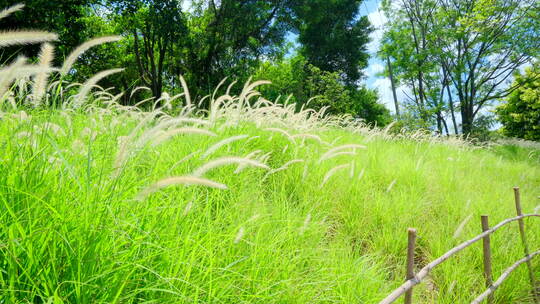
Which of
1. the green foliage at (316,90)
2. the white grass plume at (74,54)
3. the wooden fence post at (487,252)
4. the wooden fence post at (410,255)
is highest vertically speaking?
the green foliage at (316,90)

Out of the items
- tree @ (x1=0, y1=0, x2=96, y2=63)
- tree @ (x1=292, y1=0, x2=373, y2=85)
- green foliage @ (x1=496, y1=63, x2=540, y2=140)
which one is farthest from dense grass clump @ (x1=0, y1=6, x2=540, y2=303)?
green foliage @ (x1=496, y1=63, x2=540, y2=140)

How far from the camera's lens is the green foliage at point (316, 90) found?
54.8 ft

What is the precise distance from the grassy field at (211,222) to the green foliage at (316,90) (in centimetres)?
1251

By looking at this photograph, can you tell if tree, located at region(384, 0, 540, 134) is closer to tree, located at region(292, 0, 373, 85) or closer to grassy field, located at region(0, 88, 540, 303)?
tree, located at region(292, 0, 373, 85)

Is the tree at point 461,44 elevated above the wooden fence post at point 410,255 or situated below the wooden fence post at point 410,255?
above

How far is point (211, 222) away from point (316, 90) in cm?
1774

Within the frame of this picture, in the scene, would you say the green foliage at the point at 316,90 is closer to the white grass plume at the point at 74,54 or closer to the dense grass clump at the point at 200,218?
the dense grass clump at the point at 200,218

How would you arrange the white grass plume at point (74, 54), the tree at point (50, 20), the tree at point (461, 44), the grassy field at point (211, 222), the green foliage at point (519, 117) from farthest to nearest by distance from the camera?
the green foliage at point (519, 117), the tree at point (461, 44), the tree at point (50, 20), the white grass plume at point (74, 54), the grassy field at point (211, 222)

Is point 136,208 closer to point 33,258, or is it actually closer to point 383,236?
point 33,258

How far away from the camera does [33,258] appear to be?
0.87 meters

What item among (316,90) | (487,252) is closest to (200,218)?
(487,252)

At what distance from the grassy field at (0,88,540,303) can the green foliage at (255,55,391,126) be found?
41.1 feet

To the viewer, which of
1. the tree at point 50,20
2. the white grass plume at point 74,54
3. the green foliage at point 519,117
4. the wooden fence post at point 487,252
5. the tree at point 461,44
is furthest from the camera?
the green foliage at point 519,117

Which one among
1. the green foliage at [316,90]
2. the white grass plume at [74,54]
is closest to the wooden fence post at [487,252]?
the white grass plume at [74,54]
